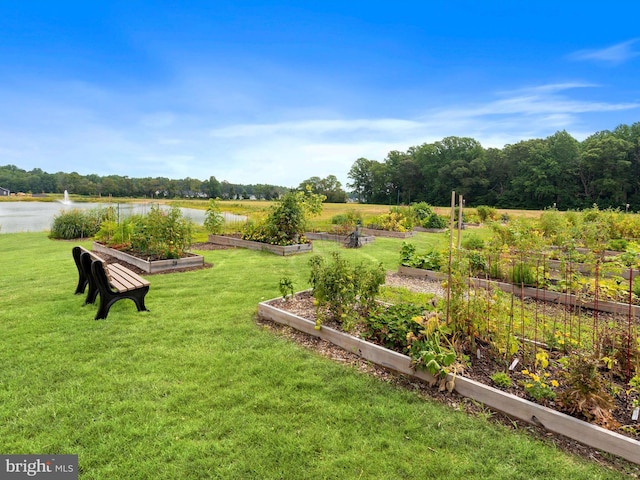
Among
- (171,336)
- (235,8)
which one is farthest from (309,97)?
(171,336)

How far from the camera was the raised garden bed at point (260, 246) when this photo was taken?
9.73 m

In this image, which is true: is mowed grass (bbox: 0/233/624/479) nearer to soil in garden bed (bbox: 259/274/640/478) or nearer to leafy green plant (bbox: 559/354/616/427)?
soil in garden bed (bbox: 259/274/640/478)

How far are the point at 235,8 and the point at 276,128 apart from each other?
9.28 meters

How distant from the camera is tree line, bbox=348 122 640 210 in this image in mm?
41656

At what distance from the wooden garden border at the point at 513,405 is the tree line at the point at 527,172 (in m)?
50.0

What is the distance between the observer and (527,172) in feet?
161

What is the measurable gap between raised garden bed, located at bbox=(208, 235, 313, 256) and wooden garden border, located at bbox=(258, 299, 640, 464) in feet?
19.6

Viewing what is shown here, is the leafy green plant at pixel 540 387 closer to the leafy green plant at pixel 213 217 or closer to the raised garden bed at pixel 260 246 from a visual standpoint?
the raised garden bed at pixel 260 246

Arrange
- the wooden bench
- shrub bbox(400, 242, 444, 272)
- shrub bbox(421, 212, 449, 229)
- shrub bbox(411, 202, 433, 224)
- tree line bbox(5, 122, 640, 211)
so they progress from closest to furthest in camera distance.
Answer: the wooden bench, shrub bbox(400, 242, 444, 272), shrub bbox(421, 212, 449, 229), shrub bbox(411, 202, 433, 224), tree line bbox(5, 122, 640, 211)

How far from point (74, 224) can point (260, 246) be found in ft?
31.5

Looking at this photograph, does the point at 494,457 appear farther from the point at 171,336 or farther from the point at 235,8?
the point at 235,8

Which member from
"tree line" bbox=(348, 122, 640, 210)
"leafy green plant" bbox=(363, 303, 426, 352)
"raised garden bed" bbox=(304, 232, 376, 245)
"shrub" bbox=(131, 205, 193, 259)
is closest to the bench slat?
"shrub" bbox=(131, 205, 193, 259)

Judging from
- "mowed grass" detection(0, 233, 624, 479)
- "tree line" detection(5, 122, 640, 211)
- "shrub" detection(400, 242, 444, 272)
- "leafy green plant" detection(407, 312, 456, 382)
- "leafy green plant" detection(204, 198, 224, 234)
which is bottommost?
"mowed grass" detection(0, 233, 624, 479)

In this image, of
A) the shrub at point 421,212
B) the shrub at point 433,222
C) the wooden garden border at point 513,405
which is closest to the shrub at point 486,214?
the shrub at point 421,212
